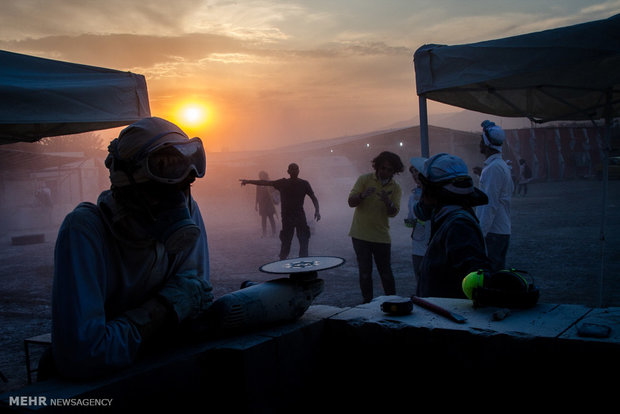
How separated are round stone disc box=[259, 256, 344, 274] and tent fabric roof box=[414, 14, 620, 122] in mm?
3383

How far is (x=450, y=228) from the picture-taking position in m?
3.04

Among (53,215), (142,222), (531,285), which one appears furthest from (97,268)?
(53,215)

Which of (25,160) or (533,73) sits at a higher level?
(25,160)

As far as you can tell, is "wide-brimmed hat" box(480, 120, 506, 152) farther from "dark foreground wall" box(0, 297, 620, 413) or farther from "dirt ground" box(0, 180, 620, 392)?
"dark foreground wall" box(0, 297, 620, 413)

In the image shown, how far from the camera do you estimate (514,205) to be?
68.1 feet

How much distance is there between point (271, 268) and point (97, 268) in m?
0.83

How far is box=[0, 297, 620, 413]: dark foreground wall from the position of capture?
1763mm

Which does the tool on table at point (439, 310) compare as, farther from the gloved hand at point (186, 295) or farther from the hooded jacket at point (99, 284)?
the hooded jacket at point (99, 284)

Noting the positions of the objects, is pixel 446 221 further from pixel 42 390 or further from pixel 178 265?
pixel 42 390

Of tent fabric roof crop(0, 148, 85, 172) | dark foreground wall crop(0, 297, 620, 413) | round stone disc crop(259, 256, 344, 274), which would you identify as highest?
tent fabric roof crop(0, 148, 85, 172)

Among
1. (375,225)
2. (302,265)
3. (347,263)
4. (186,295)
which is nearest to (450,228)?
(302,265)

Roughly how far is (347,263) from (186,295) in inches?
322

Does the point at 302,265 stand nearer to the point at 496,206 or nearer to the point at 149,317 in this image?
the point at 149,317

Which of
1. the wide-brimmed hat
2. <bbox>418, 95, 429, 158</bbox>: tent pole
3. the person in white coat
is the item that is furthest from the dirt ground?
<bbox>418, 95, 429, 158</bbox>: tent pole
